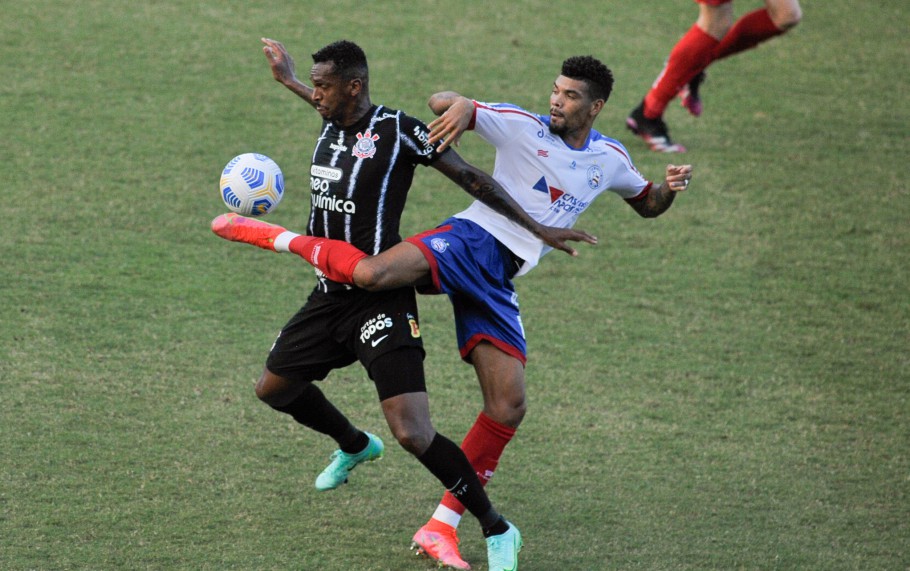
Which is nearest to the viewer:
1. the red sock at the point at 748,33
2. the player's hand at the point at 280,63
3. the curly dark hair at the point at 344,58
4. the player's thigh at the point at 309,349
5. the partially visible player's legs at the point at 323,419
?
the curly dark hair at the point at 344,58

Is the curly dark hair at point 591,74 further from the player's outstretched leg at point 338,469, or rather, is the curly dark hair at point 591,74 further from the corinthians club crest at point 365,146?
the player's outstretched leg at point 338,469

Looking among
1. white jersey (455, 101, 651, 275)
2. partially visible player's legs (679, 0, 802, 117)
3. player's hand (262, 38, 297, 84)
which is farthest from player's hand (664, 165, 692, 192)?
partially visible player's legs (679, 0, 802, 117)

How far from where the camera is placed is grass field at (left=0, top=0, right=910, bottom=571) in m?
5.38

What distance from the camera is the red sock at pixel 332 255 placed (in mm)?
4801

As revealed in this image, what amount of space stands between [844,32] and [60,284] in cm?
896

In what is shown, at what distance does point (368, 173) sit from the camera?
4.94 m

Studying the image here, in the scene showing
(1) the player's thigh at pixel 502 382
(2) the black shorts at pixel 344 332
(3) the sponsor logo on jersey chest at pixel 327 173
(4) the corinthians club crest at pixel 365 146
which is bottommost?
(1) the player's thigh at pixel 502 382

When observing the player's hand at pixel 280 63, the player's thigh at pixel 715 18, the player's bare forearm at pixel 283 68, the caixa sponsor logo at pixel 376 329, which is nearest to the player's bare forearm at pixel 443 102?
the player's bare forearm at pixel 283 68

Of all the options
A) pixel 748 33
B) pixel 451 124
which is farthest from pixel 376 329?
pixel 748 33

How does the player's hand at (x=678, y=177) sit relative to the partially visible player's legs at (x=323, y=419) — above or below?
above

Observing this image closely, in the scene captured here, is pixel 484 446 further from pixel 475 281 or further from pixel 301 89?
pixel 301 89

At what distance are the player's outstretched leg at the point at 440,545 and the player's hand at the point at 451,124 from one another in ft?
5.66

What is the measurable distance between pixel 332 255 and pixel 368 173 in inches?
15.9

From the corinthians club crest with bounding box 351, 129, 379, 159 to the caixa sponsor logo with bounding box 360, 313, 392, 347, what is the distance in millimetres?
710
